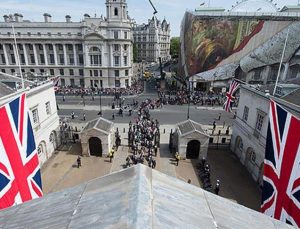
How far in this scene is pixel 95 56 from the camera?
57.5m

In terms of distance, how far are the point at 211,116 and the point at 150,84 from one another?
111 feet

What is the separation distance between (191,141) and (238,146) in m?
5.80

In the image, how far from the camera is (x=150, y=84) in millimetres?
70625

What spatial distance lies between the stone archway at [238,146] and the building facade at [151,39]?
9728 centimetres

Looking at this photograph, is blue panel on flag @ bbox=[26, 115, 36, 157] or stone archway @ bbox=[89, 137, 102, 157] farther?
stone archway @ bbox=[89, 137, 102, 157]

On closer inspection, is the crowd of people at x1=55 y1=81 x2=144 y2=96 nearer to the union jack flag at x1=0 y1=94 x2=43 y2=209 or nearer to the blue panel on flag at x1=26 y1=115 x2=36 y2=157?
the blue panel on flag at x1=26 y1=115 x2=36 y2=157

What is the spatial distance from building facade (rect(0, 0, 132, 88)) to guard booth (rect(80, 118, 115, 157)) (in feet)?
117

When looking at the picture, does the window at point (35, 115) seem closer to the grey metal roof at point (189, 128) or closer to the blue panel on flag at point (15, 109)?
the blue panel on flag at point (15, 109)

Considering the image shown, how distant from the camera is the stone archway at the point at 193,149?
24.4 meters

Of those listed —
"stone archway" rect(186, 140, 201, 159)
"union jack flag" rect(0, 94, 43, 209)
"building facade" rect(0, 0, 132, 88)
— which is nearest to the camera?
"union jack flag" rect(0, 94, 43, 209)

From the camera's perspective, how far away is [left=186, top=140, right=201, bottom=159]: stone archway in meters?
24.4

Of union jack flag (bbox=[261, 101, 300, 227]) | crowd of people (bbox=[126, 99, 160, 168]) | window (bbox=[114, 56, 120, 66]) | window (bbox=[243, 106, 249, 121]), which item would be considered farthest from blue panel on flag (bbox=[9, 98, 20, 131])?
window (bbox=[114, 56, 120, 66])

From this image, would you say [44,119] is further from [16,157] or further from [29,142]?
[16,157]

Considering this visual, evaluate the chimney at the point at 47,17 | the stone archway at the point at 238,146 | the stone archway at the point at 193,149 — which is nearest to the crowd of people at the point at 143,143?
the stone archway at the point at 193,149
